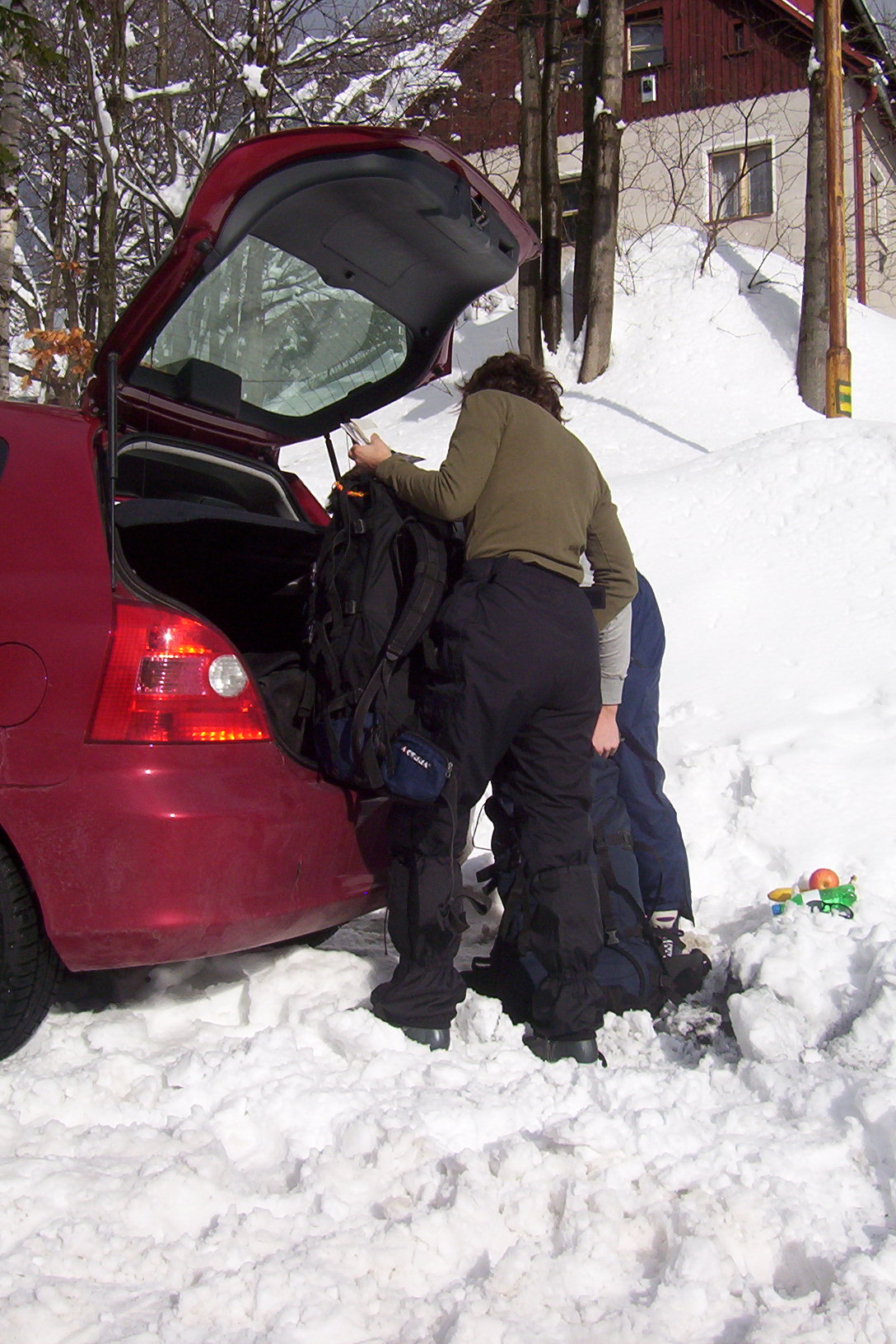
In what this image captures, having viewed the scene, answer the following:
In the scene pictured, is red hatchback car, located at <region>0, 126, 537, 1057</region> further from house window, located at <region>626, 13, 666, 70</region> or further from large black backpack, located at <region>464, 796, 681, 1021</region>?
house window, located at <region>626, 13, 666, 70</region>

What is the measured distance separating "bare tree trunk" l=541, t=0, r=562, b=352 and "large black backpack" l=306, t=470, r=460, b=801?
1375cm

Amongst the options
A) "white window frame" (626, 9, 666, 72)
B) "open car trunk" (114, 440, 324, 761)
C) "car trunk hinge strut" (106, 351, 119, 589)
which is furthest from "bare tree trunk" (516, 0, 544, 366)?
"car trunk hinge strut" (106, 351, 119, 589)

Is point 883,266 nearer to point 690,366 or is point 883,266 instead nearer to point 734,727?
point 690,366

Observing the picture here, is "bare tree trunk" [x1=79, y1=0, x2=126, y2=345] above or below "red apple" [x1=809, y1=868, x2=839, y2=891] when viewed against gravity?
above

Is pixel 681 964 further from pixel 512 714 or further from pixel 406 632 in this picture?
pixel 406 632

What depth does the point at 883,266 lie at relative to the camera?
2336 cm

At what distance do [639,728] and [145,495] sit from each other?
66.3 inches

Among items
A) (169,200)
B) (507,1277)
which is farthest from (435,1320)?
(169,200)

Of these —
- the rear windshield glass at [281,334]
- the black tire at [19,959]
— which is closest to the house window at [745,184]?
the rear windshield glass at [281,334]

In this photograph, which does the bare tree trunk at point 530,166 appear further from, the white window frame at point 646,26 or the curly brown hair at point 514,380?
the curly brown hair at point 514,380

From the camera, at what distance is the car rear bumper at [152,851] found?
2.41 m

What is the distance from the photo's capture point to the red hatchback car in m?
2.43

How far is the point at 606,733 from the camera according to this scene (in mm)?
3285

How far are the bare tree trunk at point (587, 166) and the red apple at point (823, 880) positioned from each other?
1197 centimetres
